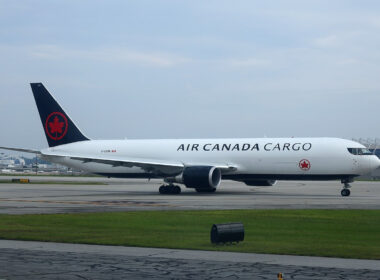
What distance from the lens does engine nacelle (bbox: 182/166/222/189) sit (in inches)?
1957

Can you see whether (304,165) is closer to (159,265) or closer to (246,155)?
(246,155)

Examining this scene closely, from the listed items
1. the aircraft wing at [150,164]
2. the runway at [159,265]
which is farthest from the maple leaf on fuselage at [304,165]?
the runway at [159,265]

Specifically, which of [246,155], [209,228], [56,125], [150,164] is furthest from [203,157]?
[209,228]

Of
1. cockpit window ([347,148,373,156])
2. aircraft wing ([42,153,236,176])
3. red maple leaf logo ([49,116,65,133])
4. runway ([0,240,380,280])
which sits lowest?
runway ([0,240,380,280])

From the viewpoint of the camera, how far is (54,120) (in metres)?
59.7

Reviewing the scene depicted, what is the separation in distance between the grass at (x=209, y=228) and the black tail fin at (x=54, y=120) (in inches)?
1162

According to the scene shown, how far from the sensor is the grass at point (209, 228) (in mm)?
19469

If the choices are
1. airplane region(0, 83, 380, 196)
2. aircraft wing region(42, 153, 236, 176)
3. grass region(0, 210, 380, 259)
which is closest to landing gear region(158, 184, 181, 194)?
airplane region(0, 83, 380, 196)

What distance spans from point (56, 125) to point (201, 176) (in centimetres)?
1596

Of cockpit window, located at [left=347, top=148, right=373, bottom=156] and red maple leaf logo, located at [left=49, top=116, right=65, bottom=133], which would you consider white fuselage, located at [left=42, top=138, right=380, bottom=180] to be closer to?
cockpit window, located at [left=347, top=148, right=373, bottom=156]

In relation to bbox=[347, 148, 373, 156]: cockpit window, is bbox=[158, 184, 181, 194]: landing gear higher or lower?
lower

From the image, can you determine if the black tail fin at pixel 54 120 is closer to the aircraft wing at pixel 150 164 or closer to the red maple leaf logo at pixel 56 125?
the red maple leaf logo at pixel 56 125

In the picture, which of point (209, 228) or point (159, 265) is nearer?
point (159, 265)

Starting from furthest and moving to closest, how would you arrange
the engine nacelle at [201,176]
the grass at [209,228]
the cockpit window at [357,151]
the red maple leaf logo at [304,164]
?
the engine nacelle at [201,176] < the red maple leaf logo at [304,164] < the cockpit window at [357,151] < the grass at [209,228]
